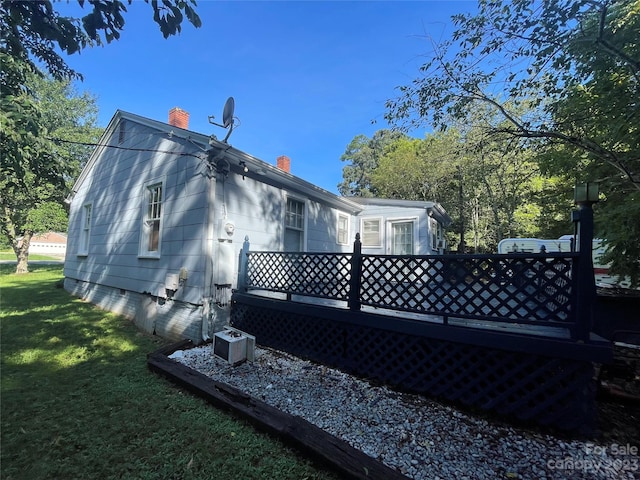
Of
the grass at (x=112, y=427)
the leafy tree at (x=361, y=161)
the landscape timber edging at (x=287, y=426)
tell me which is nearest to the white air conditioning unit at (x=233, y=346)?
the landscape timber edging at (x=287, y=426)

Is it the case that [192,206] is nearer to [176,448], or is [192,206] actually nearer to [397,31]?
[176,448]

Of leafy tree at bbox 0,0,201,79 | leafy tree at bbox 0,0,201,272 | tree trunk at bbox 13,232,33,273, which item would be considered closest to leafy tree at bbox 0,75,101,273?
tree trunk at bbox 13,232,33,273

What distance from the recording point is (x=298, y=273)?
502 centimetres

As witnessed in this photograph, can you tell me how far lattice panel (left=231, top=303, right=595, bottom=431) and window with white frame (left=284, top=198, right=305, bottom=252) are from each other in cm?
306

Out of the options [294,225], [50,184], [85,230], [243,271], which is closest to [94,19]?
[243,271]

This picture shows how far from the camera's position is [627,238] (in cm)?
442

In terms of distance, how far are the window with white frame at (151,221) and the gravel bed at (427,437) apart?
4.14m

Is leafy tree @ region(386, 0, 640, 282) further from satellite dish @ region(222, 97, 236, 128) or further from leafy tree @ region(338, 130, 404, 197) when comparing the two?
leafy tree @ region(338, 130, 404, 197)

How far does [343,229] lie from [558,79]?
663cm

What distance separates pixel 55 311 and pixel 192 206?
16.8ft

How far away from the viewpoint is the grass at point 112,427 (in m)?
2.26

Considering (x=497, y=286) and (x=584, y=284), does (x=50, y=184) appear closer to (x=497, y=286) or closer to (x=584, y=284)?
(x=497, y=286)

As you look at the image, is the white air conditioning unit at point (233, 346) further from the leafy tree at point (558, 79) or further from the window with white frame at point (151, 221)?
the leafy tree at point (558, 79)

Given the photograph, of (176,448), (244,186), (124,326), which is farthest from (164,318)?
(176,448)
